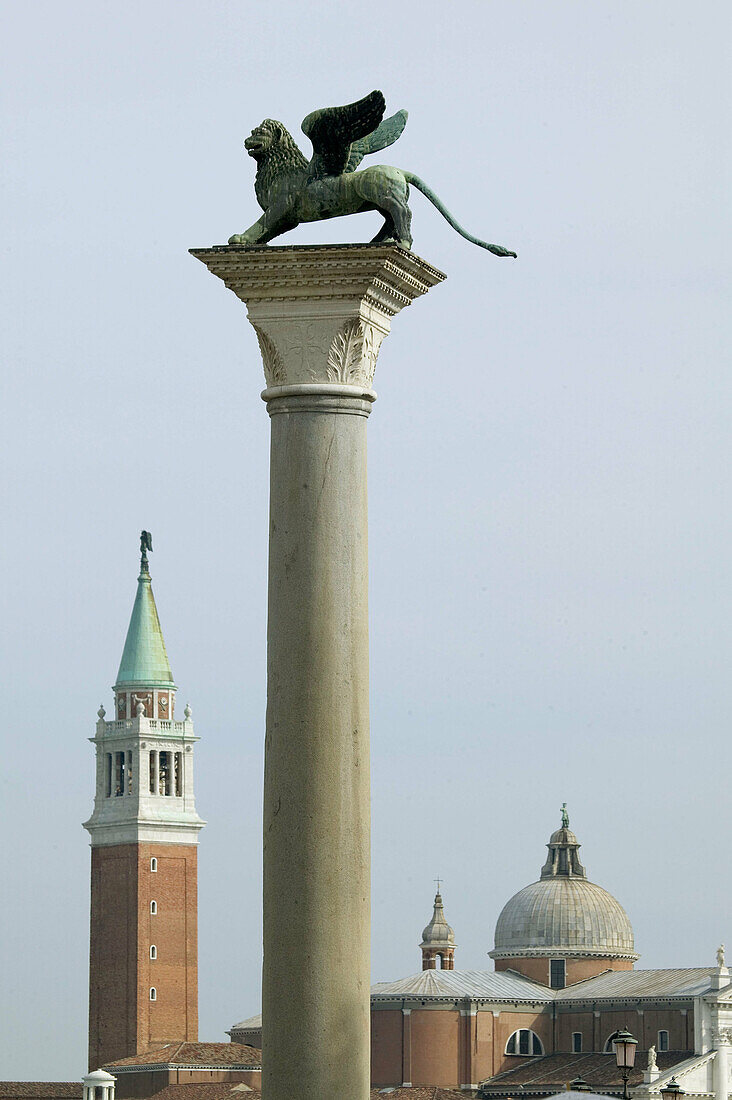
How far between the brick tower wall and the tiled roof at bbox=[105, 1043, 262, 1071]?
2.18 metres

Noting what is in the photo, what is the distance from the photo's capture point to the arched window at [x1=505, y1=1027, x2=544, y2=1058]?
287ft

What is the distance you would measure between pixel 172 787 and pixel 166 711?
9.36ft

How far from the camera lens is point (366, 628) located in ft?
33.4

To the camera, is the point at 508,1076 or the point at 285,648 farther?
the point at 508,1076

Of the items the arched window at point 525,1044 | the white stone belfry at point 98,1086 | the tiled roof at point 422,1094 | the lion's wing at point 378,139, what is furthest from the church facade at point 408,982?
the lion's wing at point 378,139

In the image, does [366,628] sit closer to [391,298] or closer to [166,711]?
[391,298]

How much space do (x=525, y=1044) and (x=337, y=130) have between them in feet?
262

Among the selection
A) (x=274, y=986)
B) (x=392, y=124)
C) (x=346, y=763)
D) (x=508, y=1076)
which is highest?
(x=392, y=124)

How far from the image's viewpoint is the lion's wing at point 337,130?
10500 millimetres

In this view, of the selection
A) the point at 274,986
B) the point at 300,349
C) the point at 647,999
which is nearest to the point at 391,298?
the point at 300,349

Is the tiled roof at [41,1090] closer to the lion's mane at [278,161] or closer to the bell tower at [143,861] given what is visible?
the bell tower at [143,861]

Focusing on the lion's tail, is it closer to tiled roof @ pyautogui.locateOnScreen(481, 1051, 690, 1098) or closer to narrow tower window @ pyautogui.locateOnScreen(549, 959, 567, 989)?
tiled roof @ pyautogui.locateOnScreen(481, 1051, 690, 1098)

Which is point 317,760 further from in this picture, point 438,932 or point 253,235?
point 438,932

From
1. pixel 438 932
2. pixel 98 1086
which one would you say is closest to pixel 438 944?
pixel 438 932
